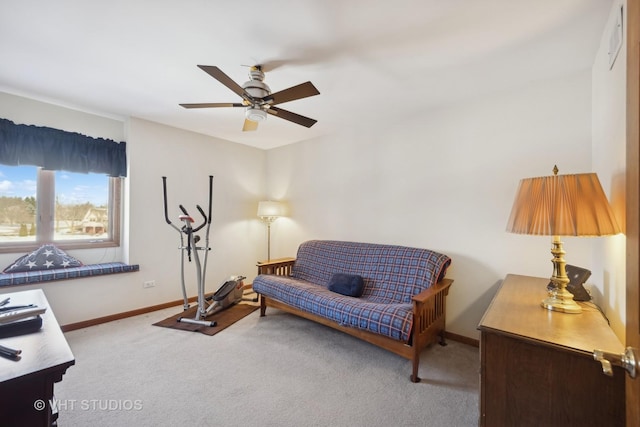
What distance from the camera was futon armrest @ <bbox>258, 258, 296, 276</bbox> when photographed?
331 centimetres

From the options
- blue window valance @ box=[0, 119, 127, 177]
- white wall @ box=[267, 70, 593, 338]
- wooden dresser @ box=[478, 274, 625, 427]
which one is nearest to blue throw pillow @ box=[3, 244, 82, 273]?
blue window valance @ box=[0, 119, 127, 177]

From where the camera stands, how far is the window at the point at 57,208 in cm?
271

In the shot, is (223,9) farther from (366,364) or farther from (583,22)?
(366,364)

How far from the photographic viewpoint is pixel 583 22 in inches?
62.6

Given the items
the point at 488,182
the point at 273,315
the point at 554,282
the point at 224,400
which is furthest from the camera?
the point at 273,315

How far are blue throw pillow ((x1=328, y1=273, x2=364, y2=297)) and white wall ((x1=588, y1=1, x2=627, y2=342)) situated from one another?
1714 millimetres

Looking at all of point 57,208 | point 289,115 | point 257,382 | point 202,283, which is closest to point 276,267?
point 202,283

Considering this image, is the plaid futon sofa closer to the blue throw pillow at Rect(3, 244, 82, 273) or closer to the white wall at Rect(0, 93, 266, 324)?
the white wall at Rect(0, 93, 266, 324)

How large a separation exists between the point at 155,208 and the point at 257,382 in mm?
2518

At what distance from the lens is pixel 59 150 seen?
9.38ft

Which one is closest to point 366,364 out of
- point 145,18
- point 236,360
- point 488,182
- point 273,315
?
point 236,360

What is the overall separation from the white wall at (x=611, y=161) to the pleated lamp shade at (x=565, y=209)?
0.07 m

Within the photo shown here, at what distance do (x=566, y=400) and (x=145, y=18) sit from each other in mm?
2768

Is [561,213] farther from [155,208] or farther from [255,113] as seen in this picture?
[155,208]
